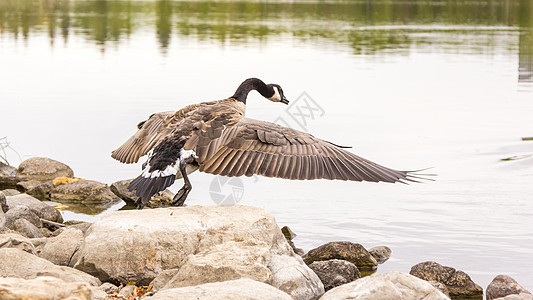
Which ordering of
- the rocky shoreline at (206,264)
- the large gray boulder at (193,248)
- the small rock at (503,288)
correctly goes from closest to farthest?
the rocky shoreline at (206,264) → the large gray boulder at (193,248) → the small rock at (503,288)

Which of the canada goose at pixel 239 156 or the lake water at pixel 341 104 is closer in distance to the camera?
the canada goose at pixel 239 156

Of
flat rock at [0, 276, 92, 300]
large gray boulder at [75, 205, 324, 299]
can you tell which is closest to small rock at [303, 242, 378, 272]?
large gray boulder at [75, 205, 324, 299]

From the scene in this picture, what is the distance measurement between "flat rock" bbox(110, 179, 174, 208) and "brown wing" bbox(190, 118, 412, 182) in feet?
10.5

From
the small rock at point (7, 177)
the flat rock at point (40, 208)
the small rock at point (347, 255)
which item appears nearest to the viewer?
the small rock at point (347, 255)

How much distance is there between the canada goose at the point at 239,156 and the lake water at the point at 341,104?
1735mm

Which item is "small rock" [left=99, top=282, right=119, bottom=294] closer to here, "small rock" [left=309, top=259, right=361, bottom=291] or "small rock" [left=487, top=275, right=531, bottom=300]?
"small rock" [left=309, top=259, right=361, bottom=291]

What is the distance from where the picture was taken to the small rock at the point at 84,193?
45.1ft

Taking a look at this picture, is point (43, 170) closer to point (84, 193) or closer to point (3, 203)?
point (84, 193)

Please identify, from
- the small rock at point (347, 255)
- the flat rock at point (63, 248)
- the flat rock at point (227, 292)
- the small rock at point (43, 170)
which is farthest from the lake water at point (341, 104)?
the flat rock at point (227, 292)

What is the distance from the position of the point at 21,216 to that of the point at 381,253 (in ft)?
14.7

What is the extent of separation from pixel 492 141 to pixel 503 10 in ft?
152

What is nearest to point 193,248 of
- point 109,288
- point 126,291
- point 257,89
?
point 126,291

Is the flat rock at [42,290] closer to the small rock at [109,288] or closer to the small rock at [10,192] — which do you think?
the small rock at [109,288]

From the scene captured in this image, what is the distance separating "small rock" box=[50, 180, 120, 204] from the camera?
1373 cm
